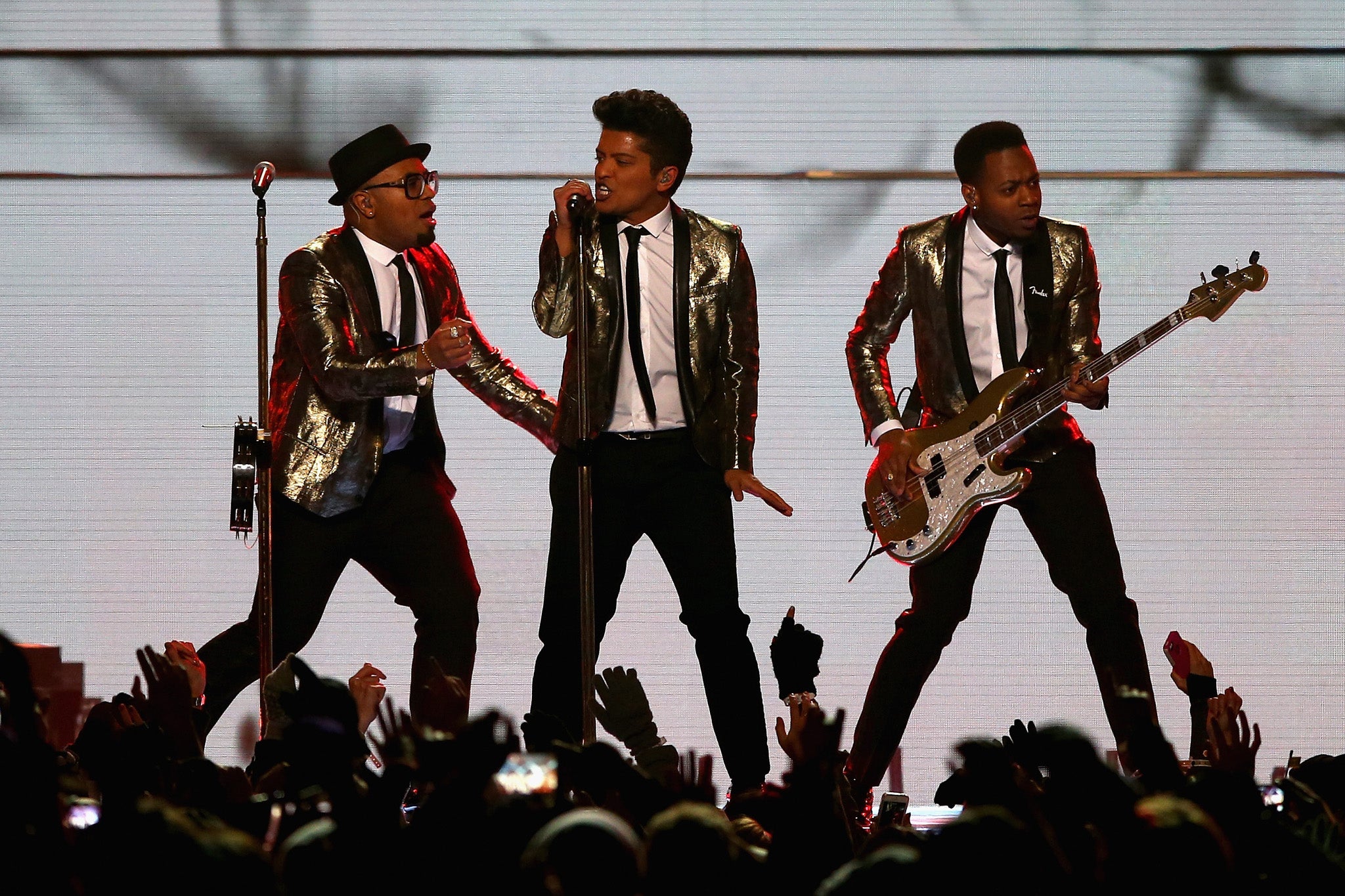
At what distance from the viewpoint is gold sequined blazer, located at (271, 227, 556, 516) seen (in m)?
4.71

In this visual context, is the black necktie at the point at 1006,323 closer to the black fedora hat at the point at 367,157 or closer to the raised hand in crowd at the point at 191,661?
the black fedora hat at the point at 367,157

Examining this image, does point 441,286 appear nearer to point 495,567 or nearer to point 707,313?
point 707,313

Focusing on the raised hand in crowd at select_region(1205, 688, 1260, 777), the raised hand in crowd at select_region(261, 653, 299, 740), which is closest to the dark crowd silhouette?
the raised hand in crowd at select_region(1205, 688, 1260, 777)

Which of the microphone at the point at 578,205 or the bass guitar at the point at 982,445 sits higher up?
the microphone at the point at 578,205

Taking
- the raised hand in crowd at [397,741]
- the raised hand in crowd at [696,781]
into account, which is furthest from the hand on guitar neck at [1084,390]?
the raised hand in crowd at [397,741]

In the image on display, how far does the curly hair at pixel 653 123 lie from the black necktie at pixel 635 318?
206mm

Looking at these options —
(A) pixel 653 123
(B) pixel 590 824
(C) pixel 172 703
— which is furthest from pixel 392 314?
(B) pixel 590 824

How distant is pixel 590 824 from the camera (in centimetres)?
177

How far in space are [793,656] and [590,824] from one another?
8.30ft

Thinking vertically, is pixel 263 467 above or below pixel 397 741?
above

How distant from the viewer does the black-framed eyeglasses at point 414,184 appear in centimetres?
494

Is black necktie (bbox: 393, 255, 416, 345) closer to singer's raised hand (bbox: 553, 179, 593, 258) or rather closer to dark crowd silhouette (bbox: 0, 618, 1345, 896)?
singer's raised hand (bbox: 553, 179, 593, 258)

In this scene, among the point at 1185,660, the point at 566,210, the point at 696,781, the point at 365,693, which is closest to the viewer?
the point at 696,781

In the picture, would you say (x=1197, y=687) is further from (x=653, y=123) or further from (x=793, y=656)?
(x=653, y=123)
